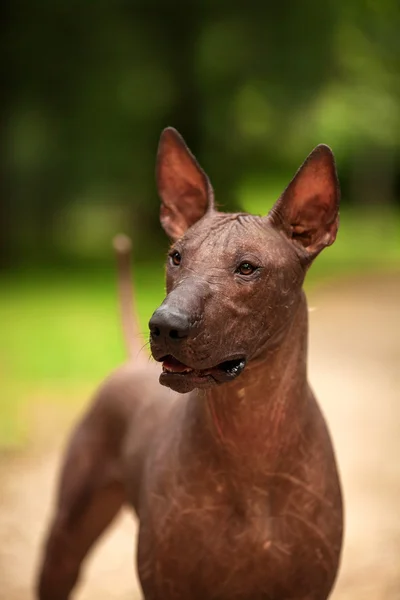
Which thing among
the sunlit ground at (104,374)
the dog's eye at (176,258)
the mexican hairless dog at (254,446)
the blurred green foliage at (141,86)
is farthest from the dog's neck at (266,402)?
the blurred green foliage at (141,86)

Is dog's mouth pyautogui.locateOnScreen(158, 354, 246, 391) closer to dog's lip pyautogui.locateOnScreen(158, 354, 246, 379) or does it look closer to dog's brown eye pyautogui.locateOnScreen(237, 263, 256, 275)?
dog's lip pyautogui.locateOnScreen(158, 354, 246, 379)

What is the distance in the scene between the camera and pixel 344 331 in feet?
38.5

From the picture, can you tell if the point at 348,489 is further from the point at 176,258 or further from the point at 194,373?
the point at 194,373

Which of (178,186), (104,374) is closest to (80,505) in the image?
(178,186)

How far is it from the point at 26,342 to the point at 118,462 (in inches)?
299

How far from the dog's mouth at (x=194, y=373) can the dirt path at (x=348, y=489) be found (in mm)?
763

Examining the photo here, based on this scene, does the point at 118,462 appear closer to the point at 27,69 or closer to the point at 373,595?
the point at 373,595

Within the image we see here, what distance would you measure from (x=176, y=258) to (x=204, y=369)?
0.43m

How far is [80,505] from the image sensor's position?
3.97 meters

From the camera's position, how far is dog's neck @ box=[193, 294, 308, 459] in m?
2.94

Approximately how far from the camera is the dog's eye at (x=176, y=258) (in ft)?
9.44

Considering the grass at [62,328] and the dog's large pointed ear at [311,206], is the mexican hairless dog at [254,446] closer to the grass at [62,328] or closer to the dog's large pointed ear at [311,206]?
the dog's large pointed ear at [311,206]

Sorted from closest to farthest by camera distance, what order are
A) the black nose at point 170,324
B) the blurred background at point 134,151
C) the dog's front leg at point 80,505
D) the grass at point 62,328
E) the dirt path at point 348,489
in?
the black nose at point 170,324 → the dog's front leg at point 80,505 → the dirt path at point 348,489 → the grass at point 62,328 → the blurred background at point 134,151

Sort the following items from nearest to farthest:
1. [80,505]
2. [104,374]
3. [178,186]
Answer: [178,186], [80,505], [104,374]
